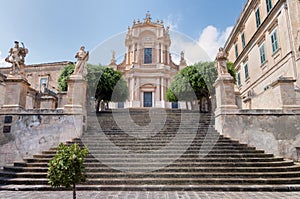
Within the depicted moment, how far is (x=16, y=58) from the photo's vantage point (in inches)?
340

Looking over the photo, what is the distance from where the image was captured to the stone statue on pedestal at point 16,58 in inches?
336

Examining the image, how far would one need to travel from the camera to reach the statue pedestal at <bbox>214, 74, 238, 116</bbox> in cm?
827

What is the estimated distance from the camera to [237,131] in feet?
26.0

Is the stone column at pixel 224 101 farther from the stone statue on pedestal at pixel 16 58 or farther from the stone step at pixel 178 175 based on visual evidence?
the stone statue on pedestal at pixel 16 58

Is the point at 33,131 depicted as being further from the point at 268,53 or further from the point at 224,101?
the point at 268,53

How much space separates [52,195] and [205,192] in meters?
3.60

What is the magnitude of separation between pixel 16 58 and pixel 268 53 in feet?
50.6

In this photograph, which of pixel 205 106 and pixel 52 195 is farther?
pixel 205 106

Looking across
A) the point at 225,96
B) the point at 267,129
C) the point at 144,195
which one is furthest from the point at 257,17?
the point at 144,195

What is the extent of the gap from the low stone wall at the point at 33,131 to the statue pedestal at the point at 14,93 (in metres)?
0.35

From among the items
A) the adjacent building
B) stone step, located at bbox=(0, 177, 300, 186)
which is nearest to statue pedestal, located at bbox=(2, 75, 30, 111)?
stone step, located at bbox=(0, 177, 300, 186)

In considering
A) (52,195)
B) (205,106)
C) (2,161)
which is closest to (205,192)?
(52,195)

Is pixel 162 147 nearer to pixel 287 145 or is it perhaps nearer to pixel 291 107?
pixel 287 145

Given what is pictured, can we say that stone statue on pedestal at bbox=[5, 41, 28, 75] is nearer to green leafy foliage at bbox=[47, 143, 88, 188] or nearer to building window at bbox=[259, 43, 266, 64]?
green leafy foliage at bbox=[47, 143, 88, 188]
